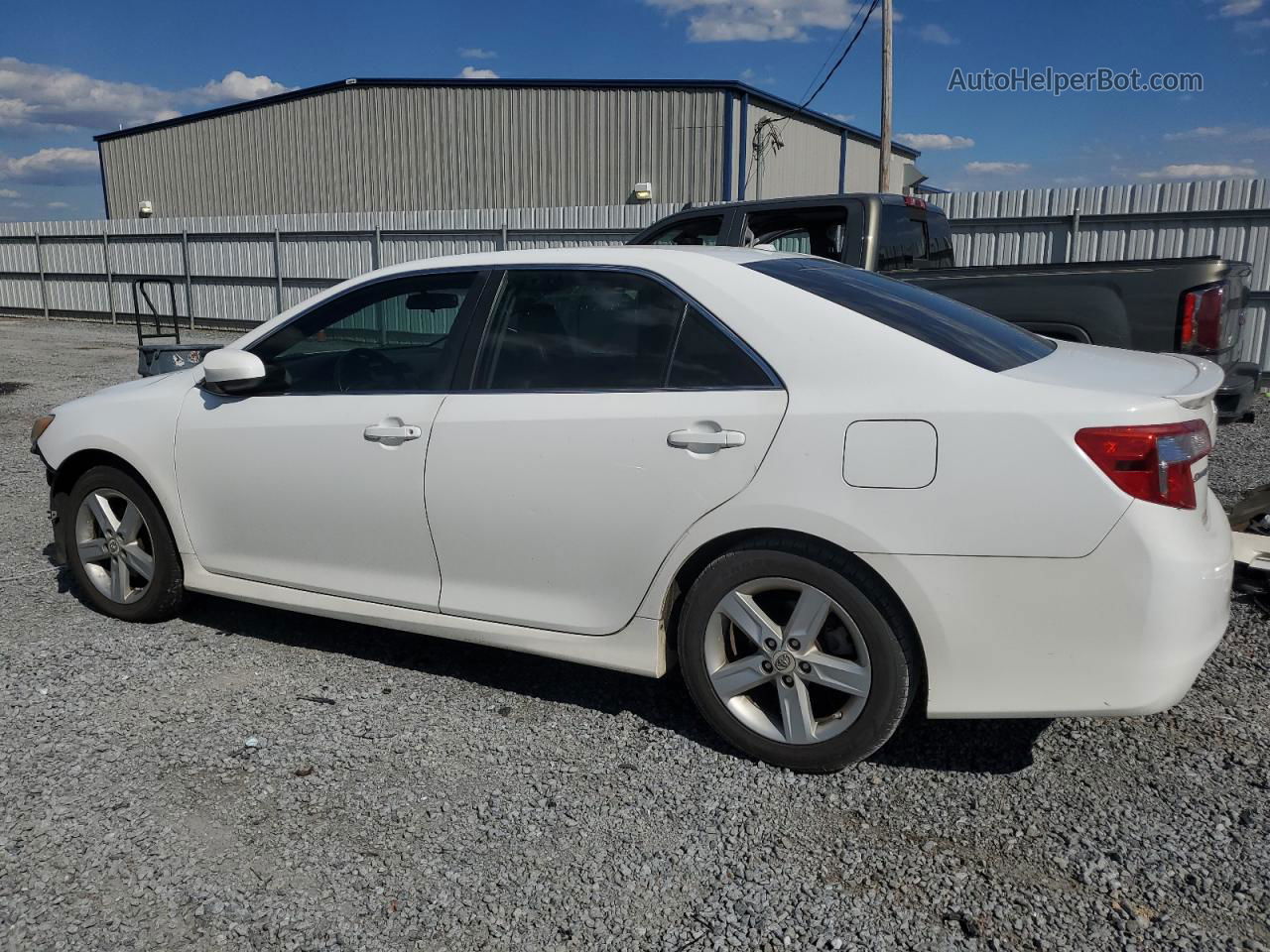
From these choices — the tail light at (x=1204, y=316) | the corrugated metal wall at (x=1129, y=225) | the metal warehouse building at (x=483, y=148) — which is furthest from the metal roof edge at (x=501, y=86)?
the tail light at (x=1204, y=316)

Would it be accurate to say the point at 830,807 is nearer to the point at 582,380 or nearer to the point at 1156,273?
the point at 582,380

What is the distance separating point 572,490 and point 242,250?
68.8 ft

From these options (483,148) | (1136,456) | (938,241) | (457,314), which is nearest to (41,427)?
(457,314)

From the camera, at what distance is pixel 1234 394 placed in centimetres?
562

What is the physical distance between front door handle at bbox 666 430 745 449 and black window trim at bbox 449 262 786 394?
0.15 metres

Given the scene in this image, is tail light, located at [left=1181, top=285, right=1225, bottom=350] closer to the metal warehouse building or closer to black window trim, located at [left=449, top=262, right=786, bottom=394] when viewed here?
black window trim, located at [left=449, top=262, right=786, bottom=394]

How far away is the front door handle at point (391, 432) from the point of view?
3.56 m

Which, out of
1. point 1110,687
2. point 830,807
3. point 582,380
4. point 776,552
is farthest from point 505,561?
point 1110,687

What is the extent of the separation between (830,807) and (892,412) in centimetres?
116

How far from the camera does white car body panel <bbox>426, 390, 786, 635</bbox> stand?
3.09 m

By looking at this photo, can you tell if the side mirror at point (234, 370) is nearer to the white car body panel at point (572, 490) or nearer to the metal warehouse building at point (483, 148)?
the white car body panel at point (572, 490)

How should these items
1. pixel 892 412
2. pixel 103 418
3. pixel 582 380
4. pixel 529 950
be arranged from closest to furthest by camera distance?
1. pixel 529 950
2. pixel 892 412
3. pixel 582 380
4. pixel 103 418

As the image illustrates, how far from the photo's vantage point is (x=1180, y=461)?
8.83 ft

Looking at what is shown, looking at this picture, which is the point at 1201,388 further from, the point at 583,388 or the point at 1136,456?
the point at 583,388
